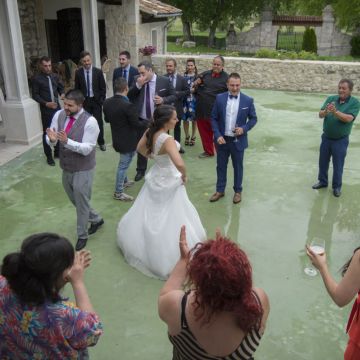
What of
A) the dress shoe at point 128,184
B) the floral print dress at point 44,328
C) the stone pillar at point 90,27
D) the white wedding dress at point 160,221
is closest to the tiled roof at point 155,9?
the stone pillar at point 90,27

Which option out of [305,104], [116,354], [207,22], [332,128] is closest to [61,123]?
[116,354]

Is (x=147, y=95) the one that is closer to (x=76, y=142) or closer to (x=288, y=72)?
(x=76, y=142)

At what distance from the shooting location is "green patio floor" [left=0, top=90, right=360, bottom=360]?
3270 millimetres

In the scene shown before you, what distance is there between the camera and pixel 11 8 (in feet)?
22.5

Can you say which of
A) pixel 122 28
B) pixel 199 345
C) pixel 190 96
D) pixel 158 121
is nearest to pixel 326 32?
pixel 122 28

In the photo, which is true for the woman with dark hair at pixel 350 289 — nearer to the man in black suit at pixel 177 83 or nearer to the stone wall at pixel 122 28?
the man in black suit at pixel 177 83

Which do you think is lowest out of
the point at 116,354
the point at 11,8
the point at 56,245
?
the point at 116,354

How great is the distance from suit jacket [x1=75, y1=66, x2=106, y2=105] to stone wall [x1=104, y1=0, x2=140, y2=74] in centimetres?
559

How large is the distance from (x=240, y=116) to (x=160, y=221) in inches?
78.9

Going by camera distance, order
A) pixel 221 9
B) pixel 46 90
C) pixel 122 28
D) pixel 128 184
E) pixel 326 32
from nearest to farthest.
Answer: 1. pixel 128 184
2. pixel 46 90
3. pixel 122 28
4. pixel 326 32
5. pixel 221 9

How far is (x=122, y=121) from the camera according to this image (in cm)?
516

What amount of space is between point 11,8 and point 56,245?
252 inches

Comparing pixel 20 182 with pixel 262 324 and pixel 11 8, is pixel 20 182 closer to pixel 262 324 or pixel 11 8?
pixel 11 8

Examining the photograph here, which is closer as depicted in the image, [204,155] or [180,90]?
[180,90]
